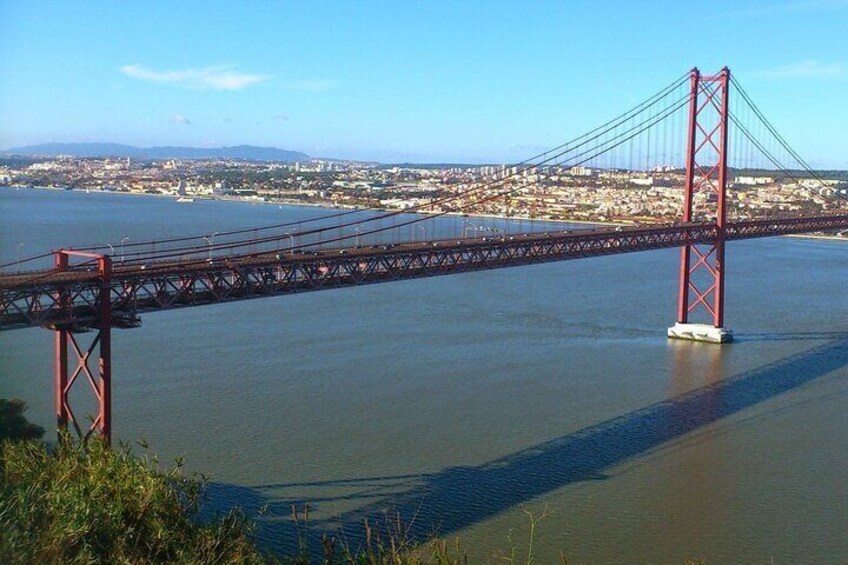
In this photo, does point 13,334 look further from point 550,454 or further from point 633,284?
point 633,284

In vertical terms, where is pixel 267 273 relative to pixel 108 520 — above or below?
above

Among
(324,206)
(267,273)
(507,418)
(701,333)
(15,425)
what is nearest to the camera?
(15,425)

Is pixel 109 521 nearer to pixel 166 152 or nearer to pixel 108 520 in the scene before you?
pixel 108 520

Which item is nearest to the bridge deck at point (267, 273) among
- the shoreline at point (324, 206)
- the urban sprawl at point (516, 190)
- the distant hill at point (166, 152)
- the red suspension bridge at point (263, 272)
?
the red suspension bridge at point (263, 272)

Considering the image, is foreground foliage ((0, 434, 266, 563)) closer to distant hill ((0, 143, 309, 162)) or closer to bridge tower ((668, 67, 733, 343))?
bridge tower ((668, 67, 733, 343))

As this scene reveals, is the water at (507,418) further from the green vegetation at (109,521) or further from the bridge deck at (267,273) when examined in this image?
the green vegetation at (109,521)

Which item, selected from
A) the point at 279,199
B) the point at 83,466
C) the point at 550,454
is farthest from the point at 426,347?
the point at 279,199

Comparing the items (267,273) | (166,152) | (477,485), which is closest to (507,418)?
(477,485)
